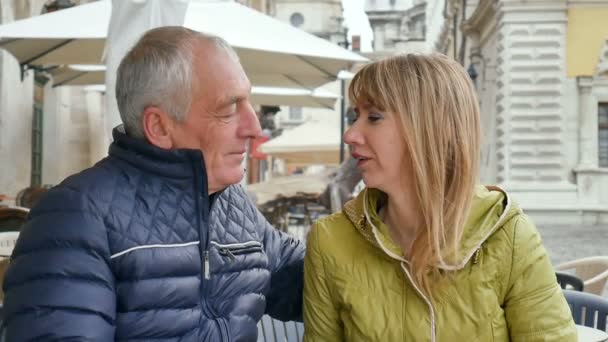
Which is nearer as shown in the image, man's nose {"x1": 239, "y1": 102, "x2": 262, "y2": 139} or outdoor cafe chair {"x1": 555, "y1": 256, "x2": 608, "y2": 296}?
man's nose {"x1": 239, "y1": 102, "x2": 262, "y2": 139}

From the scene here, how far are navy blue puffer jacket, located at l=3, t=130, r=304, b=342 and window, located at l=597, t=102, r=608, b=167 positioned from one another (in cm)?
2233

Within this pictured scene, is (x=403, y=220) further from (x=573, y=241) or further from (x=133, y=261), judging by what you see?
(x=573, y=241)

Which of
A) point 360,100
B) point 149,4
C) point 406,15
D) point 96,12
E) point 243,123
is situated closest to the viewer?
point 243,123

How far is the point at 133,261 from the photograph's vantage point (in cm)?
198

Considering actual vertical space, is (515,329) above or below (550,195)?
above

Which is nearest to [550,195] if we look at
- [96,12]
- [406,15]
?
[96,12]

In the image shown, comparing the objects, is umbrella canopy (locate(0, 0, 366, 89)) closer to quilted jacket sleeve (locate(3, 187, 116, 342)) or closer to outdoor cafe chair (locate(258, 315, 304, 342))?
outdoor cafe chair (locate(258, 315, 304, 342))

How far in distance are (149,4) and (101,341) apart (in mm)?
2638

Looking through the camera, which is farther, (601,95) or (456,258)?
(601,95)

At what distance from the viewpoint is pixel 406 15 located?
76.9 metres

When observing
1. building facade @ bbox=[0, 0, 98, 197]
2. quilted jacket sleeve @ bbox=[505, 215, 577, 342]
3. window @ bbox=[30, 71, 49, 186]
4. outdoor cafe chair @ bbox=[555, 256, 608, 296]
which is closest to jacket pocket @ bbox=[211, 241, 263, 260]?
quilted jacket sleeve @ bbox=[505, 215, 577, 342]

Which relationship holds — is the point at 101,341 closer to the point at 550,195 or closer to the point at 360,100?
the point at 360,100

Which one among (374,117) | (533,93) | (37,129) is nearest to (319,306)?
(374,117)

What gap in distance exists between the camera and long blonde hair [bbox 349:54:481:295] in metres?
2.31
